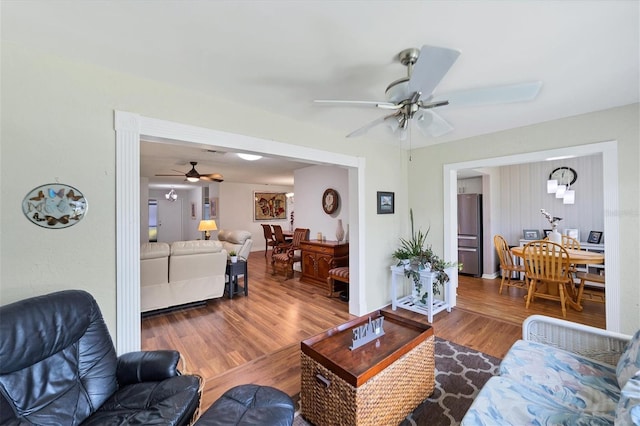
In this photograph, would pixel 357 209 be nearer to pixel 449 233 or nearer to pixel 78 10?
pixel 449 233

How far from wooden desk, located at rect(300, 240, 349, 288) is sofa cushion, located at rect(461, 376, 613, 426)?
3.19 meters

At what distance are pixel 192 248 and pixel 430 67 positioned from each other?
3.56 m

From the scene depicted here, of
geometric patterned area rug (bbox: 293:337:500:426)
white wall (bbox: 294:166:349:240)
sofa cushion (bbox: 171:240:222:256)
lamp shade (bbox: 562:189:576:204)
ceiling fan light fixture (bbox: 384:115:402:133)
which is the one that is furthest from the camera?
white wall (bbox: 294:166:349:240)

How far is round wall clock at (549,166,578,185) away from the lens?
4.82m

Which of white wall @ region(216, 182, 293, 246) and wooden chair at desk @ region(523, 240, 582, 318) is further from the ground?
white wall @ region(216, 182, 293, 246)

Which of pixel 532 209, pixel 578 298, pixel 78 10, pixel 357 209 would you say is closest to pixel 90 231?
pixel 78 10

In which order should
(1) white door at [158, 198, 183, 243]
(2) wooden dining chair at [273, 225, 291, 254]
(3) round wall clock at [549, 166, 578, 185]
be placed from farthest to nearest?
(1) white door at [158, 198, 183, 243], (2) wooden dining chair at [273, 225, 291, 254], (3) round wall clock at [549, 166, 578, 185]

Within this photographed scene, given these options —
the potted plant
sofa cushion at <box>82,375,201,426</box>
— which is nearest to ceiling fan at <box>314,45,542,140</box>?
sofa cushion at <box>82,375,201,426</box>

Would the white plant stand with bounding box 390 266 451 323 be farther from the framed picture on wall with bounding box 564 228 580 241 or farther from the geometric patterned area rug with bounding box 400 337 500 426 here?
the framed picture on wall with bounding box 564 228 580 241

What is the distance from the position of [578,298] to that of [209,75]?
5.14 meters

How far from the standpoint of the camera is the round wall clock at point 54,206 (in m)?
1.57

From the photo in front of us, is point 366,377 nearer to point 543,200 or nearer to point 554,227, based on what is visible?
point 554,227

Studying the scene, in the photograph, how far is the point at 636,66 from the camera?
183 cm

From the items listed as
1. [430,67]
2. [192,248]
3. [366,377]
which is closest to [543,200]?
[430,67]
